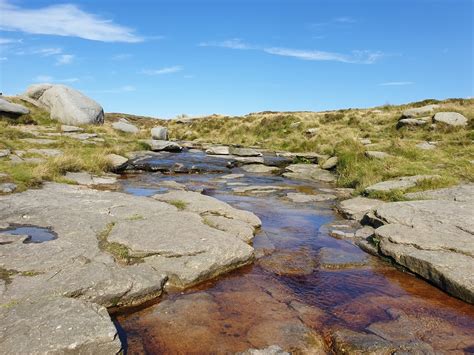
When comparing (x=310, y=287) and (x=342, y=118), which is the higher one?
(x=342, y=118)

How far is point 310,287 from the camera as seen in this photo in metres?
4.39

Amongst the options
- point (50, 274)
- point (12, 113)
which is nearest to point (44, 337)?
point (50, 274)

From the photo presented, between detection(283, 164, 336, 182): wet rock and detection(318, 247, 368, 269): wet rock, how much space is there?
23.4 feet

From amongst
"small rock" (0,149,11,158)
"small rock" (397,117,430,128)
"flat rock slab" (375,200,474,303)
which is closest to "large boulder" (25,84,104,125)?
"small rock" (0,149,11,158)

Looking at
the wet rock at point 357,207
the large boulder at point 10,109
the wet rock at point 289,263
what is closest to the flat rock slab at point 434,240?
the wet rock at point 357,207

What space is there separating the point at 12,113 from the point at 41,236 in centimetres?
1676

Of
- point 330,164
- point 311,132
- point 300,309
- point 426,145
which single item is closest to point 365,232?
point 300,309

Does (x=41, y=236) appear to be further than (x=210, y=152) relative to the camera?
No

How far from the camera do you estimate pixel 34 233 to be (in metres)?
5.11

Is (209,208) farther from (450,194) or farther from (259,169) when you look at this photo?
(259,169)

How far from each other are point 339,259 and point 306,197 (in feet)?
14.2

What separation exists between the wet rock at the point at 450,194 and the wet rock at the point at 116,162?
8.75m

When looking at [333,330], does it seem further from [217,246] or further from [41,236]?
[41,236]

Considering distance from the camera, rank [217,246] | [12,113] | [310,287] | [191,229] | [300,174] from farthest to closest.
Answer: [12,113] < [300,174] < [191,229] < [217,246] < [310,287]
